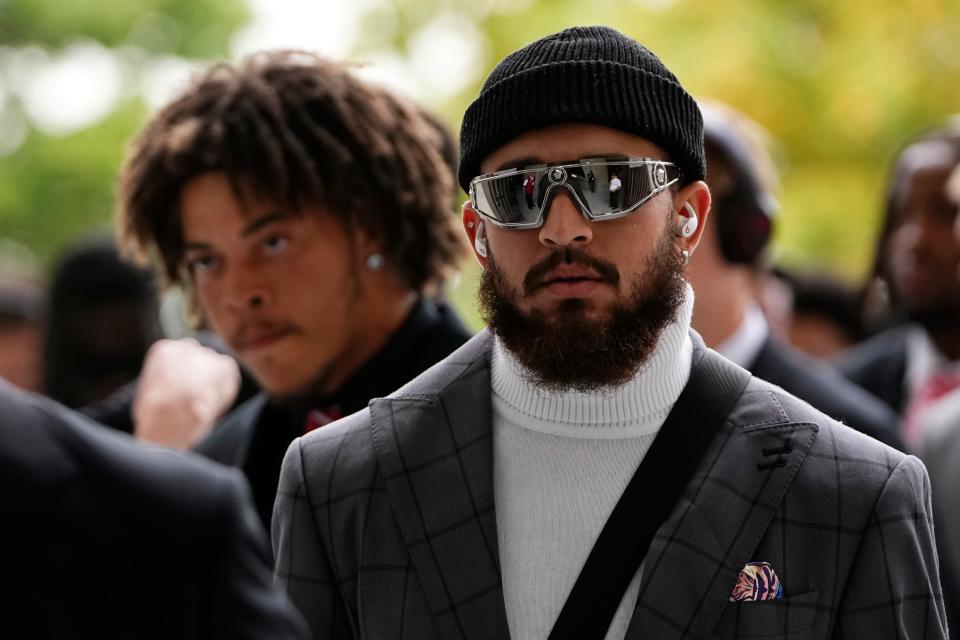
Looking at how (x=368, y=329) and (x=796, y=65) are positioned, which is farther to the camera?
(x=796, y=65)

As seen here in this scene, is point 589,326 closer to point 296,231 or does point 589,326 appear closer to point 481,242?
point 481,242

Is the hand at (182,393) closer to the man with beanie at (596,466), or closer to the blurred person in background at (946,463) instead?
the man with beanie at (596,466)

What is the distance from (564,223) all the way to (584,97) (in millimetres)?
252

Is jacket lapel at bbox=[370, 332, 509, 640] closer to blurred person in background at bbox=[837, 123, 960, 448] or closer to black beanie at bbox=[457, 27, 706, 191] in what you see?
black beanie at bbox=[457, 27, 706, 191]

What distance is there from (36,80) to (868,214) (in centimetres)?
1212

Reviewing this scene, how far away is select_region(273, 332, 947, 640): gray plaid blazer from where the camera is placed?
2.97 metres

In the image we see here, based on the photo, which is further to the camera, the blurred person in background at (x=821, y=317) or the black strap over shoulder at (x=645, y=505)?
the blurred person in background at (x=821, y=317)

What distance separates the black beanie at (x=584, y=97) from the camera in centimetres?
308

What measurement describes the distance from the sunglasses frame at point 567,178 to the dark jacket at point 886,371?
3.76 metres

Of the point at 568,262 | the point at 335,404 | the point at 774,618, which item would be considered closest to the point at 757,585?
the point at 774,618

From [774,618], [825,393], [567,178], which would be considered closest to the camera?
[774,618]

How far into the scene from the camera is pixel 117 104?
20.4m

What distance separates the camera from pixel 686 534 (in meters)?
3.01

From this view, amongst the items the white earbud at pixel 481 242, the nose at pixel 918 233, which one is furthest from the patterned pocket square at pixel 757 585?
the nose at pixel 918 233
